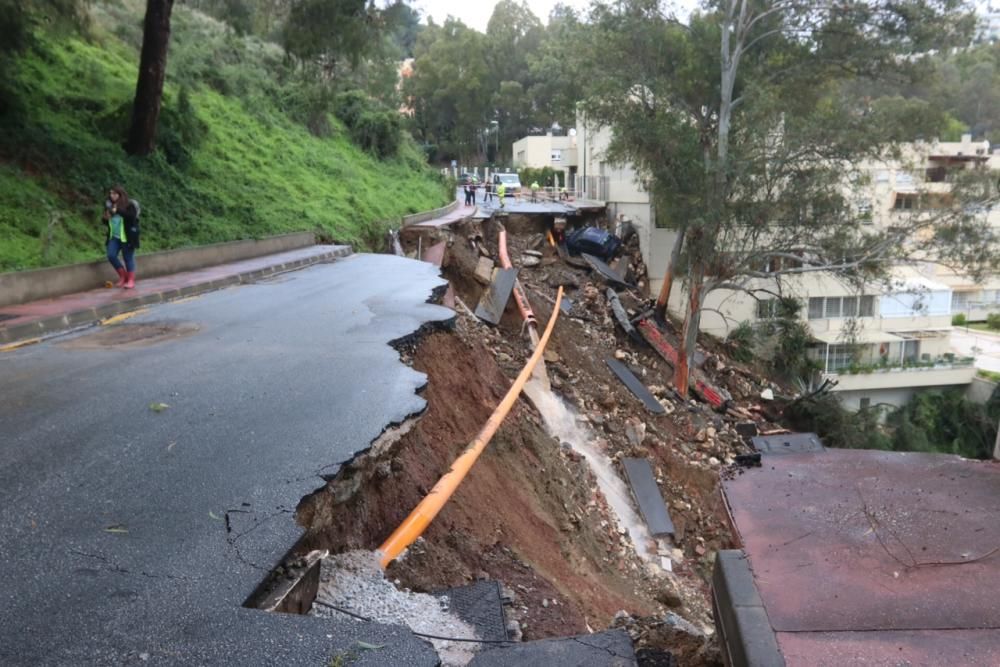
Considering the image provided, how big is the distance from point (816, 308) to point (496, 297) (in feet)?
55.7

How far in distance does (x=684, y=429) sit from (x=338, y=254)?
995 cm

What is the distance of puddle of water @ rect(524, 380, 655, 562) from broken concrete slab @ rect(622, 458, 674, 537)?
0.16 metres

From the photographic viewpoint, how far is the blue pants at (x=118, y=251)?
37.0 feet

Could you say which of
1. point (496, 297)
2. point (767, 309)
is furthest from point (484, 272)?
point (767, 309)

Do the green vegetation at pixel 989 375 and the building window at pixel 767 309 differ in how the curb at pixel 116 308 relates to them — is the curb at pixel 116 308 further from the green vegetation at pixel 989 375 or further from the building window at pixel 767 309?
the green vegetation at pixel 989 375

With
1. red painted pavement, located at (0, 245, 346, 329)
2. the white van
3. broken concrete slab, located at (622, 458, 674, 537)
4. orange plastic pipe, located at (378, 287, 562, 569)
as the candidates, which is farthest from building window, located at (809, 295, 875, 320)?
orange plastic pipe, located at (378, 287, 562, 569)

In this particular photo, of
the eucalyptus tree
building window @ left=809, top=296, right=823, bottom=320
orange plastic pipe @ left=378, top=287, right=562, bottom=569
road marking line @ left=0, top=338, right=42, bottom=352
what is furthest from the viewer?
building window @ left=809, top=296, right=823, bottom=320

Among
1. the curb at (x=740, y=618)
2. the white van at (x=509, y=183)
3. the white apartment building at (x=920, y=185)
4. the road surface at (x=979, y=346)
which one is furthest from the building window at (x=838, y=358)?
the curb at (x=740, y=618)

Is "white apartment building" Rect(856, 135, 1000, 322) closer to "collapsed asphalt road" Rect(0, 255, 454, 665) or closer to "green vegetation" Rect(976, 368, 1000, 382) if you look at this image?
"green vegetation" Rect(976, 368, 1000, 382)

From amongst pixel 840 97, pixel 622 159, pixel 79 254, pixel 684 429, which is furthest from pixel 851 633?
pixel 840 97

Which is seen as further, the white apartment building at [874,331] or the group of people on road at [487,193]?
the group of people on road at [487,193]

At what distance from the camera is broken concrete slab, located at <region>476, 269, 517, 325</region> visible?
1550 centimetres

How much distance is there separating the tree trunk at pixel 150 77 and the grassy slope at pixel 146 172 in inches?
17.0

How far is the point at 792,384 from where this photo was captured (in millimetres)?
25516
